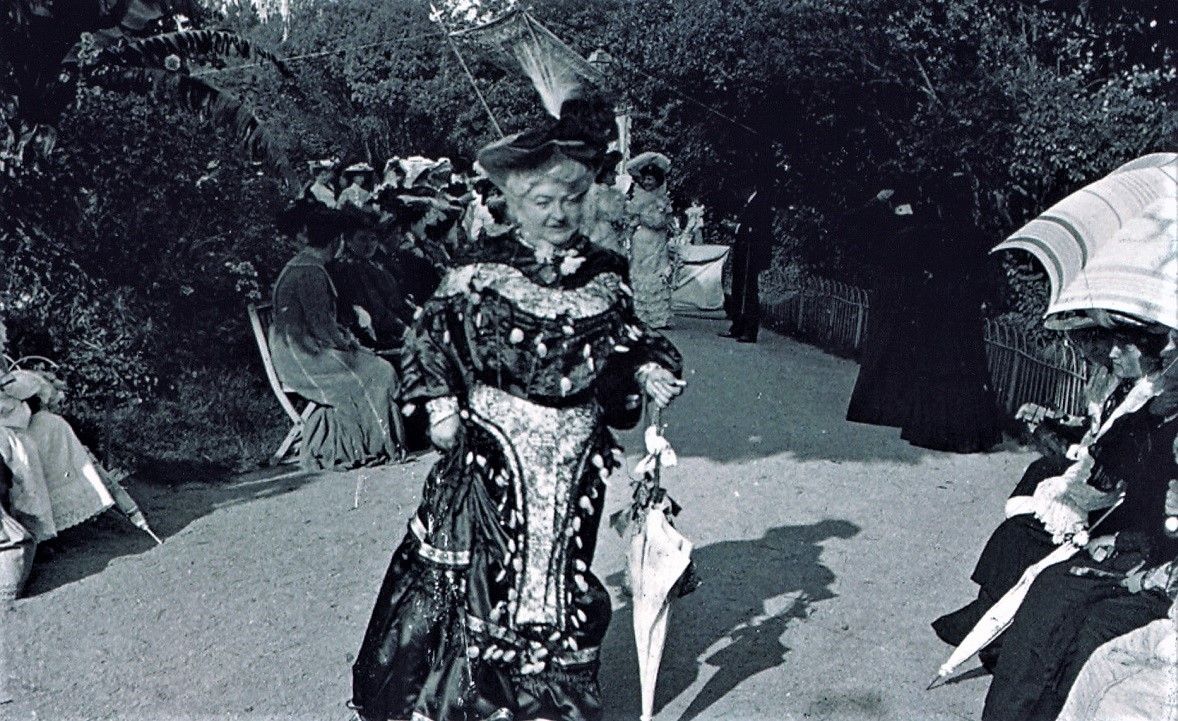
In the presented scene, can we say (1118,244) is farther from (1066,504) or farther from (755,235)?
(755,235)

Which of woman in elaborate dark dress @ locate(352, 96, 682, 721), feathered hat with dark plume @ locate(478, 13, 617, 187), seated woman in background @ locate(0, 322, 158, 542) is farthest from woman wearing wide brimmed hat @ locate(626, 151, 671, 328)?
woman in elaborate dark dress @ locate(352, 96, 682, 721)

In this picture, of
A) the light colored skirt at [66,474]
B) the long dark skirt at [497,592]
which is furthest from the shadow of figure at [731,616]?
the light colored skirt at [66,474]

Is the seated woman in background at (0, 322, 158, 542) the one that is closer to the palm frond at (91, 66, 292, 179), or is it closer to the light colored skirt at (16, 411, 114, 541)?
the light colored skirt at (16, 411, 114, 541)

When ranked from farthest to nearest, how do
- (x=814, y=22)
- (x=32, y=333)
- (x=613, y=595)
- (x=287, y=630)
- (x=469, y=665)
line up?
1. (x=814, y=22)
2. (x=32, y=333)
3. (x=613, y=595)
4. (x=287, y=630)
5. (x=469, y=665)

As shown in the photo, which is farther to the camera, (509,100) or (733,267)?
(733,267)

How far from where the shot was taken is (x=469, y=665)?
360 centimetres

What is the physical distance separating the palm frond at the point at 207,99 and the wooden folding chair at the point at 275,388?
1041 mm

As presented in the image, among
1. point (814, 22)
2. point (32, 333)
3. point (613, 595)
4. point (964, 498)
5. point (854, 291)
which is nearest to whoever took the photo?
point (613, 595)

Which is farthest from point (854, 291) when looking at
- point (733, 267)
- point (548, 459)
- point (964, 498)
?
point (548, 459)

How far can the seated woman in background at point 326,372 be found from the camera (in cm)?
755

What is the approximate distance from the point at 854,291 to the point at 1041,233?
8576 millimetres

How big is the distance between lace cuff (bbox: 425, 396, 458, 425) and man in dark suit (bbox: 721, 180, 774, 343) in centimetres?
946

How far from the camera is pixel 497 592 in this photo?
3.65 m

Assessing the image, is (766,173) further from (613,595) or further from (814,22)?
(613,595)
